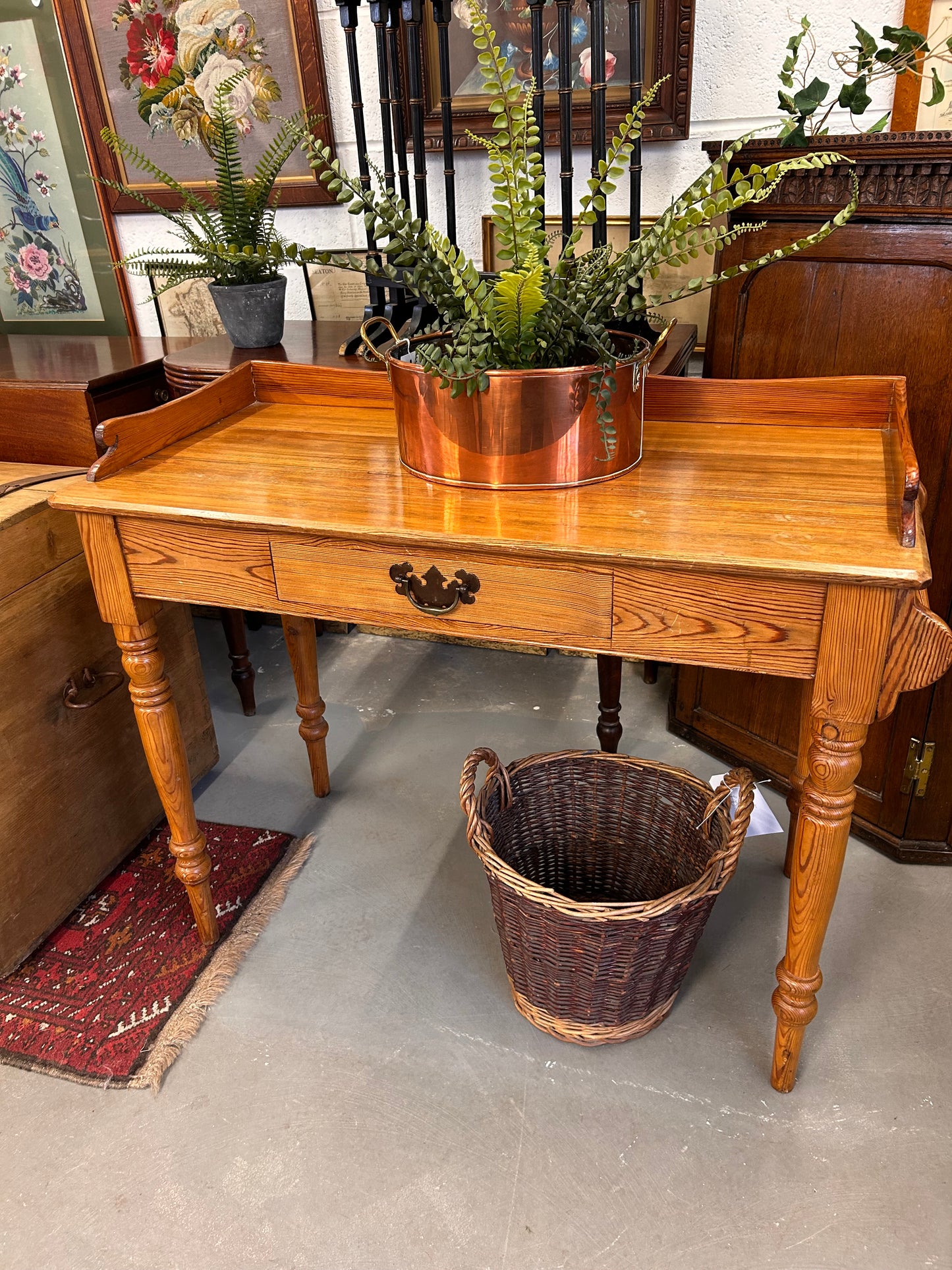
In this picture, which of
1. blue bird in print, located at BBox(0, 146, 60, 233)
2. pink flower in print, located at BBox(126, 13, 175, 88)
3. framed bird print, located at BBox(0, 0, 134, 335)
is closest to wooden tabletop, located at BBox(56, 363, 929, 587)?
pink flower in print, located at BBox(126, 13, 175, 88)

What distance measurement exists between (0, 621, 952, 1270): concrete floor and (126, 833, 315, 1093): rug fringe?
0.02m

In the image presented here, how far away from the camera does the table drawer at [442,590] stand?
1179mm

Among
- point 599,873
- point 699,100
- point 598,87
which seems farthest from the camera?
point 699,100

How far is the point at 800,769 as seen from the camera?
5.08 feet

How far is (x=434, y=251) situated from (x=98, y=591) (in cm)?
72

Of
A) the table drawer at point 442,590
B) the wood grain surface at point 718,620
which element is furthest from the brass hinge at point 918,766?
the table drawer at point 442,590

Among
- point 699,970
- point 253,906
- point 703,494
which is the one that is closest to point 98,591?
point 253,906

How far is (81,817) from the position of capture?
72.1 inches

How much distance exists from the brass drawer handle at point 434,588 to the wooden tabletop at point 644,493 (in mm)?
55

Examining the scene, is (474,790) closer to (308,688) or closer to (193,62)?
(308,688)

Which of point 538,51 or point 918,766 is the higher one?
point 538,51

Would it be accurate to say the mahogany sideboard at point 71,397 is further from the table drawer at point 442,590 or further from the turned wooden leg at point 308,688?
the table drawer at point 442,590

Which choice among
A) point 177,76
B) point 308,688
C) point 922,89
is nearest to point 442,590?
point 308,688

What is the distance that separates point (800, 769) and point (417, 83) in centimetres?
147
